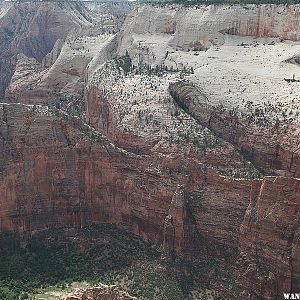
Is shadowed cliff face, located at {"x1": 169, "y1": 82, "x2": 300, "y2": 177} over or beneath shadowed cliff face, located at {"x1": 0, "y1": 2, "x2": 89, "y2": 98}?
beneath

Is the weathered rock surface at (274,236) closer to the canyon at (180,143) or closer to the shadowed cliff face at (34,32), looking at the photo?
the canyon at (180,143)

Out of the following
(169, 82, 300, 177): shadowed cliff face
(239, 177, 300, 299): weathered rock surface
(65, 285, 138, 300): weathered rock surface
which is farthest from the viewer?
(169, 82, 300, 177): shadowed cliff face

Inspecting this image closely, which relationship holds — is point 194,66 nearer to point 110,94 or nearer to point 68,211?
point 110,94

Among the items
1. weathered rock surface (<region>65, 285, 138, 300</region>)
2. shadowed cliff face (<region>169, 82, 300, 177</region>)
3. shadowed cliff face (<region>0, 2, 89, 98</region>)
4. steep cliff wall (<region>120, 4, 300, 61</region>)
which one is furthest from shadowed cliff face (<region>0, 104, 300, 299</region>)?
shadowed cliff face (<region>0, 2, 89, 98</region>)

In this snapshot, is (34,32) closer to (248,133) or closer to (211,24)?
(211,24)

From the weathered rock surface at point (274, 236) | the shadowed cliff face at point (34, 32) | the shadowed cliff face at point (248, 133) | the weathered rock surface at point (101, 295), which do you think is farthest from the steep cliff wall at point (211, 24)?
the weathered rock surface at point (101, 295)

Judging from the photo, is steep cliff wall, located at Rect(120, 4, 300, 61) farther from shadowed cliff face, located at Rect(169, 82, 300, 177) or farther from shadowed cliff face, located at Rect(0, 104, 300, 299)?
shadowed cliff face, located at Rect(0, 104, 300, 299)

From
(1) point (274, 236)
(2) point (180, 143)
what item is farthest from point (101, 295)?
(2) point (180, 143)

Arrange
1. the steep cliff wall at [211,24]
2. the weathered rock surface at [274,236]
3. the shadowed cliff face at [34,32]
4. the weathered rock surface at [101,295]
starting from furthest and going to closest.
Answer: the shadowed cliff face at [34,32], the steep cliff wall at [211,24], the weathered rock surface at [274,236], the weathered rock surface at [101,295]

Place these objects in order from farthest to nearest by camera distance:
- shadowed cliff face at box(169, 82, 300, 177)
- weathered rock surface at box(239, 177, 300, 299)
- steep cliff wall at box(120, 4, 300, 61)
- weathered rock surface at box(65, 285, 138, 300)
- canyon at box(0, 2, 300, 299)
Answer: steep cliff wall at box(120, 4, 300, 61)
shadowed cliff face at box(169, 82, 300, 177)
canyon at box(0, 2, 300, 299)
weathered rock surface at box(239, 177, 300, 299)
weathered rock surface at box(65, 285, 138, 300)
